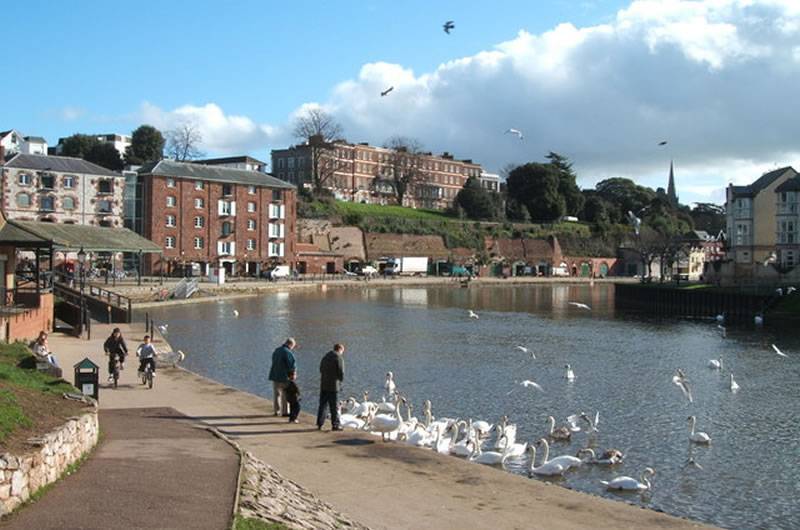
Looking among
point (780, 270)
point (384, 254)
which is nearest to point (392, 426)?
point (780, 270)

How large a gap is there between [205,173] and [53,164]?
17.2 metres

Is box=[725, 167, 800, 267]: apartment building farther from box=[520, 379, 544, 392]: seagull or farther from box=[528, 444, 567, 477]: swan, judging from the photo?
box=[528, 444, 567, 477]: swan

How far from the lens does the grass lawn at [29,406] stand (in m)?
11.3

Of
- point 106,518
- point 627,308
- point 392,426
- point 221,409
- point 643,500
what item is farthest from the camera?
point 627,308

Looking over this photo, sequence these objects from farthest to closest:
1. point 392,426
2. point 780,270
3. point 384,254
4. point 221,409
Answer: point 384,254
point 780,270
point 221,409
point 392,426

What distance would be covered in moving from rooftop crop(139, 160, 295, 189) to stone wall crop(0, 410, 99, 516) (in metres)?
81.2

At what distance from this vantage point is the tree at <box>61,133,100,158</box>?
113m

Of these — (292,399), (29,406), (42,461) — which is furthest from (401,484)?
(42,461)

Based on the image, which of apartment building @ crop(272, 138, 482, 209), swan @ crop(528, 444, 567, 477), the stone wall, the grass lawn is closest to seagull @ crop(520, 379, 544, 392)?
swan @ crop(528, 444, 567, 477)

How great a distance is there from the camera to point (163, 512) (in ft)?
33.3

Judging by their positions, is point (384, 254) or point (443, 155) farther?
point (443, 155)

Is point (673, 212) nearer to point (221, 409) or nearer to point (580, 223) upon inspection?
point (580, 223)

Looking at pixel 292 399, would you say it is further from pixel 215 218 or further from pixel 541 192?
pixel 541 192

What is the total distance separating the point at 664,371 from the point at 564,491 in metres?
21.8
